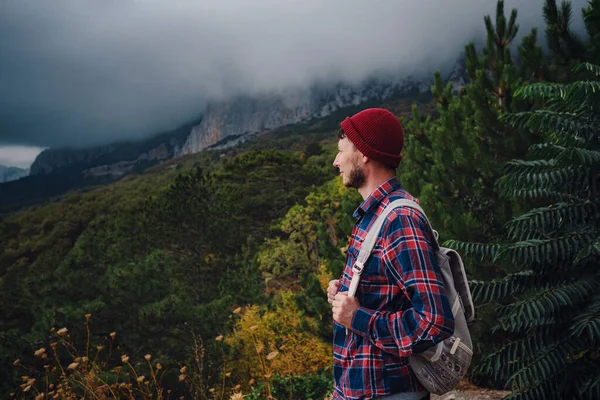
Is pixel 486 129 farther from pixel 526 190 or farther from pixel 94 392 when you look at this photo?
pixel 94 392

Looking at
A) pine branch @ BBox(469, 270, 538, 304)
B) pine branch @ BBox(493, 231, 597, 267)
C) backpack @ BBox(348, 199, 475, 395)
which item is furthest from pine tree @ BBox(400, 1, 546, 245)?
backpack @ BBox(348, 199, 475, 395)

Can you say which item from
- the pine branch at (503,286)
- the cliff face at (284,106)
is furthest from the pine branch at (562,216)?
the cliff face at (284,106)

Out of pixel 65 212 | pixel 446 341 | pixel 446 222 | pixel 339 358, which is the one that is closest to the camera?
pixel 446 341

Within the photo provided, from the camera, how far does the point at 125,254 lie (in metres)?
21.0

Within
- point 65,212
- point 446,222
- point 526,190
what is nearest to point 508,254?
point 526,190

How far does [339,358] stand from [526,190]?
294 cm

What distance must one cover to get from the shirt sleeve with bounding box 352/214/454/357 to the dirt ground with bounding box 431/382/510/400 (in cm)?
483

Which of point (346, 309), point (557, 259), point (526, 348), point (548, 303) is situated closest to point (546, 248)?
point (557, 259)

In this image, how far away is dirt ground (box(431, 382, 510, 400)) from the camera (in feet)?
18.3

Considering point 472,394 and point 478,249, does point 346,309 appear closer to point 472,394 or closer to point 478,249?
point 478,249

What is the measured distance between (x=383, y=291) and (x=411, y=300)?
0.40ft

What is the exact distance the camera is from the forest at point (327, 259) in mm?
3180

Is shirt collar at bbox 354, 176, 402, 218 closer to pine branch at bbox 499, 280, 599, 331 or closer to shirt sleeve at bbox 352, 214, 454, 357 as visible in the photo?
shirt sleeve at bbox 352, 214, 454, 357

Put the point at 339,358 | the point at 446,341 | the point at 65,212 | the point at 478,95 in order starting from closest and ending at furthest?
the point at 446,341 → the point at 339,358 → the point at 478,95 → the point at 65,212
